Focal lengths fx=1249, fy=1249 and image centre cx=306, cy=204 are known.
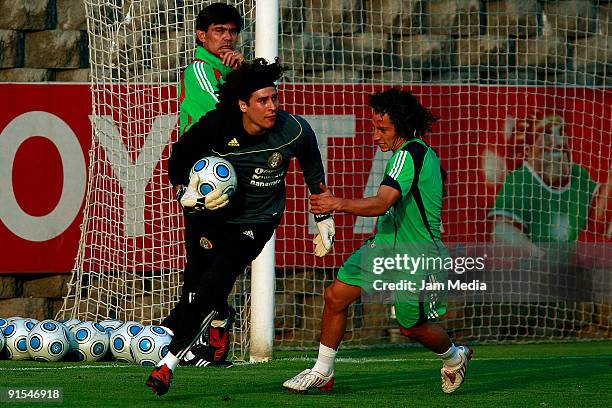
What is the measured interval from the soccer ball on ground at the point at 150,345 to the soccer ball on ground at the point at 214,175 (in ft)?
7.31

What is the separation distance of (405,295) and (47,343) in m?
3.25

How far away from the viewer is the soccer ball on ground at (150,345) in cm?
884

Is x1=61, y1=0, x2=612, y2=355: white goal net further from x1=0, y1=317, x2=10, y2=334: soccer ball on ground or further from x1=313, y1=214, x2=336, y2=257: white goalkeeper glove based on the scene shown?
x1=313, y1=214, x2=336, y2=257: white goalkeeper glove

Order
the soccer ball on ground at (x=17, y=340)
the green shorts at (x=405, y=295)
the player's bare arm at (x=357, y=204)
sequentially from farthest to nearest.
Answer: the soccer ball on ground at (x=17, y=340), the green shorts at (x=405, y=295), the player's bare arm at (x=357, y=204)

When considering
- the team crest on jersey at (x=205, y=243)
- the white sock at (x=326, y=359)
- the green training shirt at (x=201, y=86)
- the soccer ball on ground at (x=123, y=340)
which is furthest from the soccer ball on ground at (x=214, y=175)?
the soccer ball on ground at (x=123, y=340)

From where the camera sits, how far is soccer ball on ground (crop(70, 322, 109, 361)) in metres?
9.09

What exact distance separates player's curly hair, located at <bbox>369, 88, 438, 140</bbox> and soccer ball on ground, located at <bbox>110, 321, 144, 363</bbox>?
2.94 m

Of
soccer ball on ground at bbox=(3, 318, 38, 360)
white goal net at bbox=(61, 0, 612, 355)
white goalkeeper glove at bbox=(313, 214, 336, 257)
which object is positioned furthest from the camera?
white goal net at bbox=(61, 0, 612, 355)

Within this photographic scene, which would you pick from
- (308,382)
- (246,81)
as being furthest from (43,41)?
(308,382)

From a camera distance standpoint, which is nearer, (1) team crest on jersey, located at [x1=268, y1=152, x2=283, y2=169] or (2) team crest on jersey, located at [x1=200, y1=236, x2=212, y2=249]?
(1) team crest on jersey, located at [x1=268, y1=152, x2=283, y2=169]

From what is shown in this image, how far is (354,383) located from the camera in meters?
7.49

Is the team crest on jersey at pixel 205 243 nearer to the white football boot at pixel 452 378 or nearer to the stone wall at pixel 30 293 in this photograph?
the white football boot at pixel 452 378

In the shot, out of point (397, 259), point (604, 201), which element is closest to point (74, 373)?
point (397, 259)

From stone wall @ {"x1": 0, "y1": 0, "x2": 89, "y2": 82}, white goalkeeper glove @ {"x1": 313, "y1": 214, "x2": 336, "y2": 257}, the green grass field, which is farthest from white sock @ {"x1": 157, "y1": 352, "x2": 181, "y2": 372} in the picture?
stone wall @ {"x1": 0, "y1": 0, "x2": 89, "y2": 82}
